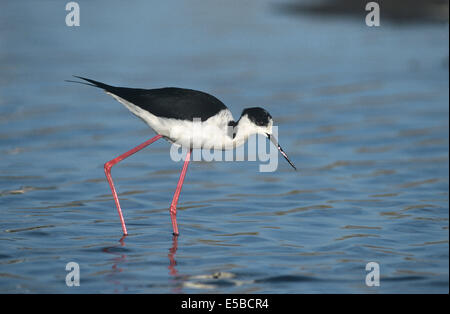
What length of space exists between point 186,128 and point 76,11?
42.3 ft

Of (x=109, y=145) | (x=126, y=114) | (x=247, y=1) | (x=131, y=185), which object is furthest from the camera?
(x=247, y=1)

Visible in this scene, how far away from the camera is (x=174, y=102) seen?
747 cm

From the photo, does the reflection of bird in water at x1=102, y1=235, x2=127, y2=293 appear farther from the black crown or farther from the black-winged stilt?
the black crown

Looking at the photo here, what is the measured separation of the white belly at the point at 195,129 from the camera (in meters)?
7.42

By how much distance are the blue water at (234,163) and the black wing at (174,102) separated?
1.11m

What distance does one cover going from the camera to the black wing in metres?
7.39

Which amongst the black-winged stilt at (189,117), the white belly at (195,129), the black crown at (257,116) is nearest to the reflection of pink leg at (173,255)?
the black-winged stilt at (189,117)

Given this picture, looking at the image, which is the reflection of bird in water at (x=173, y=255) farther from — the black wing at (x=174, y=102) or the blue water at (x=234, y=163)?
the black wing at (x=174, y=102)

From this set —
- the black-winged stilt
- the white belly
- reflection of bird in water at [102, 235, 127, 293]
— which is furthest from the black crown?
reflection of bird in water at [102, 235, 127, 293]

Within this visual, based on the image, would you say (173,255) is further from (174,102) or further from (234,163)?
(234,163)

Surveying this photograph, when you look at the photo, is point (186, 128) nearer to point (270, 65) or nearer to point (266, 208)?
point (266, 208)

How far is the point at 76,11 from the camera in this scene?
19.6 metres

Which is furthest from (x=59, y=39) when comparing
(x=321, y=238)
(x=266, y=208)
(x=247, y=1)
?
(x=321, y=238)

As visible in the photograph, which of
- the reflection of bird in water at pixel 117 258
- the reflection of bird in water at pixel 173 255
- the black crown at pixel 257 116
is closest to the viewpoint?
the reflection of bird in water at pixel 117 258
